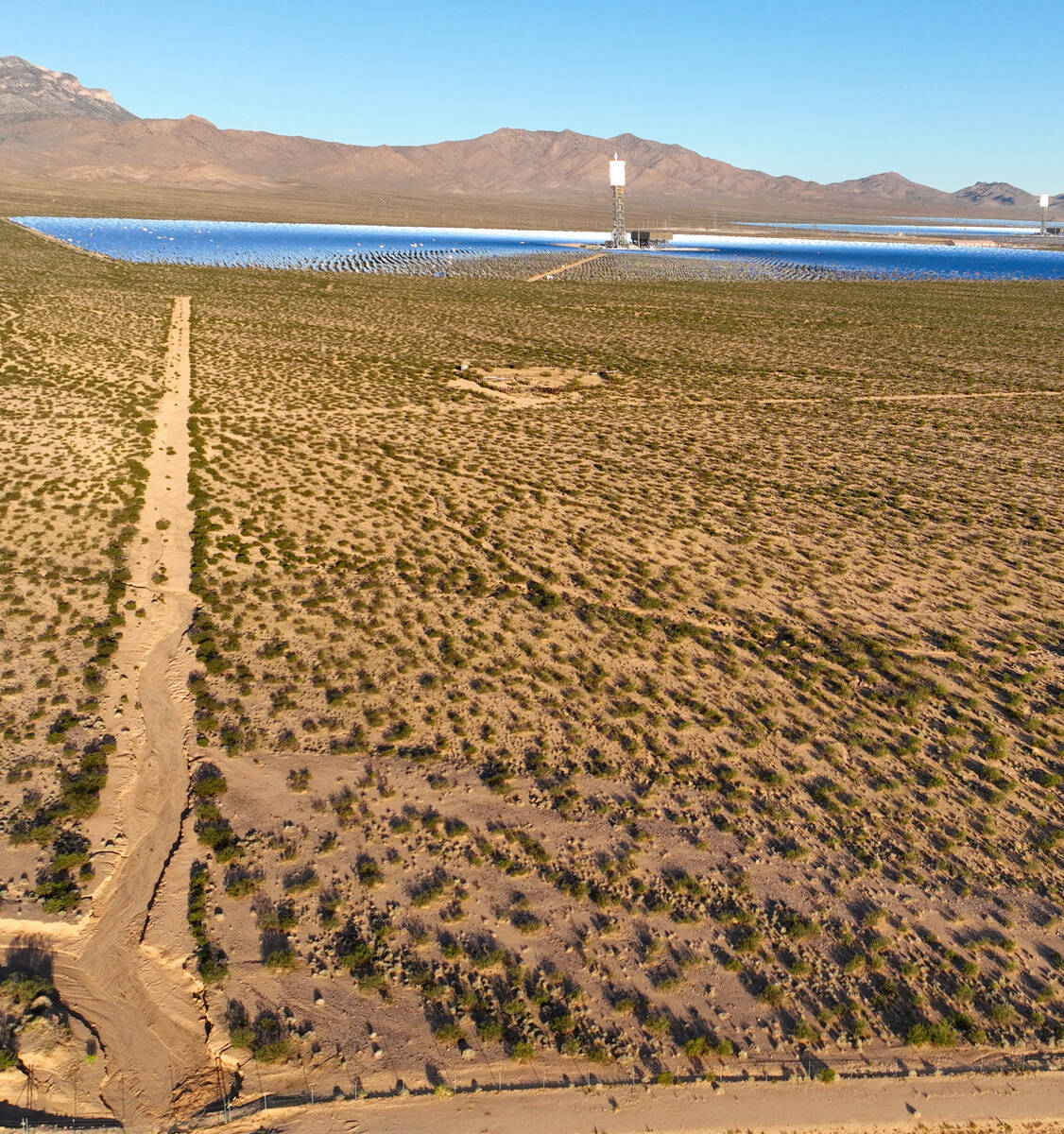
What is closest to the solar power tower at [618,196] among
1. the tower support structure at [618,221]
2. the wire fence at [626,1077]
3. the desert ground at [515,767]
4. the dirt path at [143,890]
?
the tower support structure at [618,221]

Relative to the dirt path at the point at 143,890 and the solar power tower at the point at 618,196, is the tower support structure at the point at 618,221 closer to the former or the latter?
the solar power tower at the point at 618,196

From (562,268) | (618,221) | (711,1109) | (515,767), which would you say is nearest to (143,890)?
(515,767)

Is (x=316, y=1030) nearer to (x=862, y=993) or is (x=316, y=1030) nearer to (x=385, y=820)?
(x=385, y=820)

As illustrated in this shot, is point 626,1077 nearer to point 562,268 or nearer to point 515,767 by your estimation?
point 515,767

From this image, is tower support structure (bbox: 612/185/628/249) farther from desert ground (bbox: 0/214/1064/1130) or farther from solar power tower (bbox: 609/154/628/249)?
desert ground (bbox: 0/214/1064/1130)

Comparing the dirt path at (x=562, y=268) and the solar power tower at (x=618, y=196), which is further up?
the solar power tower at (x=618, y=196)
